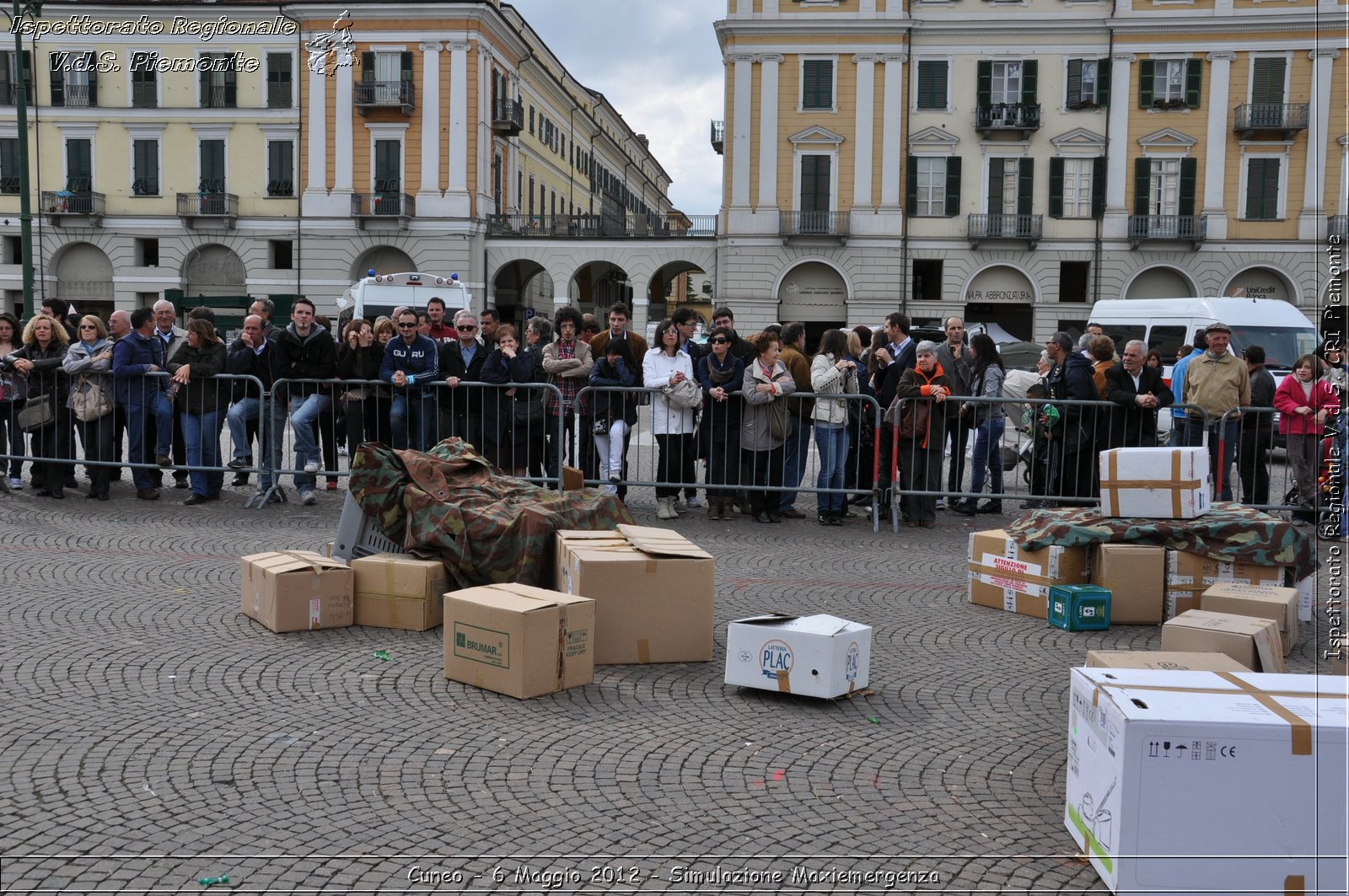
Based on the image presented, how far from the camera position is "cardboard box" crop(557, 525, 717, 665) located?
6395 mm

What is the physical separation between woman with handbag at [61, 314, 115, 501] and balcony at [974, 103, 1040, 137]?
3793 centimetres

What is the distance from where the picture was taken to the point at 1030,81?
44.3 metres

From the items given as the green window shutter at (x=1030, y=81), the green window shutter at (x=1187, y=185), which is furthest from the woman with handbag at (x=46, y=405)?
the green window shutter at (x=1187, y=185)

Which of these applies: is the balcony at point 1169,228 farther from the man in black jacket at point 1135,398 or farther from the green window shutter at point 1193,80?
the man in black jacket at point 1135,398

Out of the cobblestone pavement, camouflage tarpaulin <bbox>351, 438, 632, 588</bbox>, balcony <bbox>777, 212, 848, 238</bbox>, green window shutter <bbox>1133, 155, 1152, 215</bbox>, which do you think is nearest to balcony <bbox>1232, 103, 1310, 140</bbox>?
green window shutter <bbox>1133, 155, 1152, 215</bbox>

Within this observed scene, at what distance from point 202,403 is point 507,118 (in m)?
41.4

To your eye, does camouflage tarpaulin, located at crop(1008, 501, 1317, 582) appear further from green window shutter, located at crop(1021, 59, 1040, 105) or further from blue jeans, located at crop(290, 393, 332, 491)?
green window shutter, located at crop(1021, 59, 1040, 105)

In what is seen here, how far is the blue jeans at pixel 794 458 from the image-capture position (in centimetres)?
1169

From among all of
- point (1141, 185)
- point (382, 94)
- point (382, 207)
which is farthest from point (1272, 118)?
point (382, 207)

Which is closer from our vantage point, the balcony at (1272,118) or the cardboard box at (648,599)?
the cardboard box at (648,599)

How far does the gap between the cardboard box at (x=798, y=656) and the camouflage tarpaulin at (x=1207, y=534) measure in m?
2.50

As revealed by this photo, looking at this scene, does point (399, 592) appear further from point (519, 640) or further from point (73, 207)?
point (73, 207)

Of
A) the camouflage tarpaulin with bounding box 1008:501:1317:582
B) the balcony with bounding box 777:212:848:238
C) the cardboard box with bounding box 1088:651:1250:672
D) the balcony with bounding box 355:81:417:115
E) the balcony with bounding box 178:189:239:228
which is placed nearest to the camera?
the cardboard box with bounding box 1088:651:1250:672

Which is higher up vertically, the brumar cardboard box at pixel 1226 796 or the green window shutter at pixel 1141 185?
the green window shutter at pixel 1141 185
